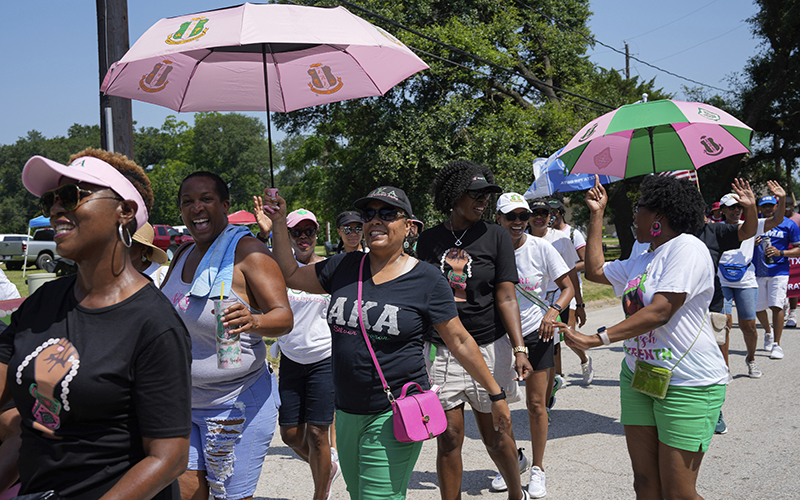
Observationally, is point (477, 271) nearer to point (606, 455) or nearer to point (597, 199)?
point (597, 199)

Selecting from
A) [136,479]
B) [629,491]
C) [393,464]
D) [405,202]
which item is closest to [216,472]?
[393,464]

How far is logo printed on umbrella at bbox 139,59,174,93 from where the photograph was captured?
4223 millimetres

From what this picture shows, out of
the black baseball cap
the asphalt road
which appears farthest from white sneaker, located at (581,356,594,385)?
the black baseball cap

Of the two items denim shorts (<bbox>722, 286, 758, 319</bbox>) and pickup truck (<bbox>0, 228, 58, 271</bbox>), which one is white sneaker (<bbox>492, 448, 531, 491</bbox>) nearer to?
denim shorts (<bbox>722, 286, 758, 319</bbox>)

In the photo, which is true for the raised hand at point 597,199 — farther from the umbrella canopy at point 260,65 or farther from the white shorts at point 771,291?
the white shorts at point 771,291

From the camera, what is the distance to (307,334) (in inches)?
186

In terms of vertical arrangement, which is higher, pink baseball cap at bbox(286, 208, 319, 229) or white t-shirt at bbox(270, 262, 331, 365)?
pink baseball cap at bbox(286, 208, 319, 229)

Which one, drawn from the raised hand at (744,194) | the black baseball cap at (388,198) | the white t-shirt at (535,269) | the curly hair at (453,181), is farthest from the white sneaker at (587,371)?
the black baseball cap at (388,198)

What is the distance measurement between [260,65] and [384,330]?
2.31 m

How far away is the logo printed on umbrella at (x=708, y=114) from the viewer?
496 centimetres

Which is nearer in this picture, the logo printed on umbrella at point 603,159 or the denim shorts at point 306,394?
the denim shorts at point 306,394

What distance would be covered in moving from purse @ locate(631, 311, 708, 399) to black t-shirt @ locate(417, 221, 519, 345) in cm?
105

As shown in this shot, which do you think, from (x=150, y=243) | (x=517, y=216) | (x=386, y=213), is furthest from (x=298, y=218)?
(x=386, y=213)

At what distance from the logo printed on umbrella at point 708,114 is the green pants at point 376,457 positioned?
138 inches
